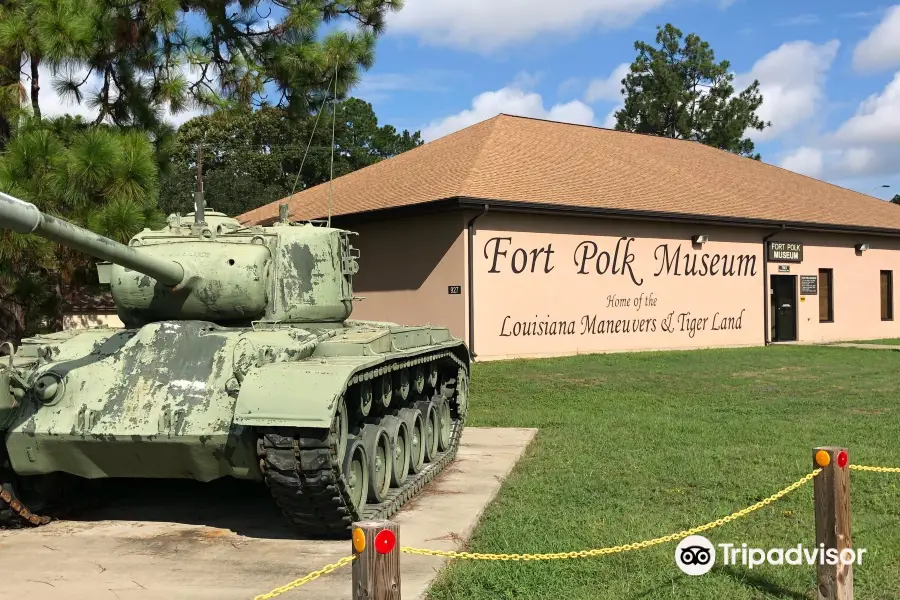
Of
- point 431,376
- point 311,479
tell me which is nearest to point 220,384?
point 311,479

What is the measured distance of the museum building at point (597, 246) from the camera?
1906cm

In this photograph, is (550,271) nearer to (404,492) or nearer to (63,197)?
(63,197)

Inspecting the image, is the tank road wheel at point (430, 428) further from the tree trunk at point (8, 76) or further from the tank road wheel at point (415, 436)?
Answer: the tree trunk at point (8, 76)

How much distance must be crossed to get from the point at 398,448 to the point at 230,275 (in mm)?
1958

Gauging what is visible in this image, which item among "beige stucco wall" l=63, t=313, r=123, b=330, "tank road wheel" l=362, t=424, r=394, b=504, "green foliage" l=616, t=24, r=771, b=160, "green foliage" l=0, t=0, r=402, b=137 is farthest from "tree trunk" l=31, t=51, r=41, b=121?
"green foliage" l=616, t=24, r=771, b=160

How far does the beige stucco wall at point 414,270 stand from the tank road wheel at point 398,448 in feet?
35.5

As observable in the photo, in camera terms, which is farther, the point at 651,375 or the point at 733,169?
the point at 733,169

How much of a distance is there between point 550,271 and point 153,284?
13373mm

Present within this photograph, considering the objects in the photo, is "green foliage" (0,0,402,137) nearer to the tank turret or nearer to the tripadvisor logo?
the tank turret

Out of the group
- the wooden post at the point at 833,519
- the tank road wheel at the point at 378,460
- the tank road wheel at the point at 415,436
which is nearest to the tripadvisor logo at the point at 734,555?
the wooden post at the point at 833,519

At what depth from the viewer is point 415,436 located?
8367 millimetres

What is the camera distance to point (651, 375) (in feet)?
53.9

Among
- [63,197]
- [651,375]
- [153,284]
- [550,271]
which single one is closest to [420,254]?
[550,271]

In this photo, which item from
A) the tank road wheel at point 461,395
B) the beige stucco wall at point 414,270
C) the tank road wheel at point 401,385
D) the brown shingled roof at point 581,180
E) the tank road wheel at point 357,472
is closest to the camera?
the tank road wheel at point 357,472
